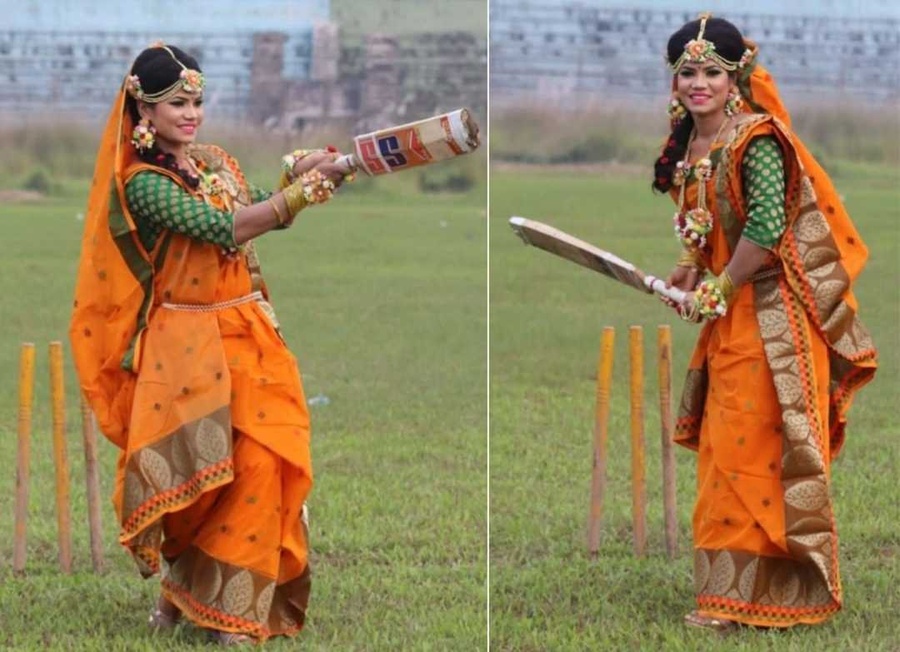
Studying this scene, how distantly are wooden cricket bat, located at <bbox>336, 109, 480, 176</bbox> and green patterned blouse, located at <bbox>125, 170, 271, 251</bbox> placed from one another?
0.40m

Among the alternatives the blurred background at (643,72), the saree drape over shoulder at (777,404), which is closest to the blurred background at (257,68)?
the blurred background at (643,72)

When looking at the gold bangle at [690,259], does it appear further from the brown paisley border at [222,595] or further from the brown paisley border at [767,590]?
the brown paisley border at [222,595]

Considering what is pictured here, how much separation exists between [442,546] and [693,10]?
19.2 meters

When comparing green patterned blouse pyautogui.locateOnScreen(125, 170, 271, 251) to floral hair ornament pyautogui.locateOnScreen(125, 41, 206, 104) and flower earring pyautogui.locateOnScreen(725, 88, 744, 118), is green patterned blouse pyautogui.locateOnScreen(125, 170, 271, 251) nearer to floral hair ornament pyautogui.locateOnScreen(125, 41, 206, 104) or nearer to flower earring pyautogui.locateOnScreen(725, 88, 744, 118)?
floral hair ornament pyautogui.locateOnScreen(125, 41, 206, 104)

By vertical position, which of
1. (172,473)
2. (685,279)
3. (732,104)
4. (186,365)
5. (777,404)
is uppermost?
(732,104)

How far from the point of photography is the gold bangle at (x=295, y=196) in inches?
234

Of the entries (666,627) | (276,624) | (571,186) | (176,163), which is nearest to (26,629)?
(276,624)

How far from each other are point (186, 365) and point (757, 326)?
1.77 m

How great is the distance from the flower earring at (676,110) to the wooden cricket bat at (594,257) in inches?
20.5

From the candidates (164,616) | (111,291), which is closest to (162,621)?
(164,616)

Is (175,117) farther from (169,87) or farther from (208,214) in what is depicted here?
(208,214)

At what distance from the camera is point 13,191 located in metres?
23.4

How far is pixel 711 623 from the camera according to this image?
631 cm

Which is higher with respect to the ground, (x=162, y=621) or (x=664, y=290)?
(x=664, y=290)
